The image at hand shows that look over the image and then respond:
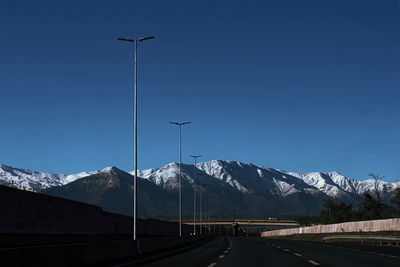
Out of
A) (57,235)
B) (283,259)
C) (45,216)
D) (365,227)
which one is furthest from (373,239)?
(283,259)

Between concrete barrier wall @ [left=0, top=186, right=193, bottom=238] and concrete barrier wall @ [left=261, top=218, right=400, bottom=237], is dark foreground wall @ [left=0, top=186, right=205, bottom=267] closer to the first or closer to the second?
concrete barrier wall @ [left=0, top=186, right=193, bottom=238]

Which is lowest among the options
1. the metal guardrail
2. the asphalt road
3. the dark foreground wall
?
the metal guardrail

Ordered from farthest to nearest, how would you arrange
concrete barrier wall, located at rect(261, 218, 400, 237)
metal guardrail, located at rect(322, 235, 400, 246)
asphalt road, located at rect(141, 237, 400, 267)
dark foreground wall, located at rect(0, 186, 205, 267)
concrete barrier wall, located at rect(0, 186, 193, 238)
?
concrete barrier wall, located at rect(261, 218, 400, 237) < metal guardrail, located at rect(322, 235, 400, 246) < concrete barrier wall, located at rect(0, 186, 193, 238) < asphalt road, located at rect(141, 237, 400, 267) < dark foreground wall, located at rect(0, 186, 205, 267)

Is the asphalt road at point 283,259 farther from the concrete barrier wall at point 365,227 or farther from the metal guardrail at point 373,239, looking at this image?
the concrete barrier wall at point 365,227

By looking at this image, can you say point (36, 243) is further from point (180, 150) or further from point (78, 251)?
point (180, 150)

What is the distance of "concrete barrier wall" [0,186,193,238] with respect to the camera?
28844mm

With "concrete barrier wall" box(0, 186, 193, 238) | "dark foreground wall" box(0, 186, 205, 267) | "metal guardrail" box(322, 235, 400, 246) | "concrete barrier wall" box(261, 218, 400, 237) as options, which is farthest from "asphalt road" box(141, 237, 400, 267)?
"concrete barrier wall" box(261, 218, 400, 237)

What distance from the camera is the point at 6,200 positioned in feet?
93.5

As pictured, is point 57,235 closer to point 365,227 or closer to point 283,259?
point 283,259

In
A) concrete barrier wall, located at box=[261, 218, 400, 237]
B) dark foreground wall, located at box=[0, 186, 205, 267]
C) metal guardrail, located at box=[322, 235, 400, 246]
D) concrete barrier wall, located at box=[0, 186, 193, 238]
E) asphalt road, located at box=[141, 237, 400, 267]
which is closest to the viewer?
dark foreground wall, located at box=[0, 186, 205, 267]

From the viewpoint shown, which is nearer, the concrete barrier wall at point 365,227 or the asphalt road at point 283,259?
the asphalt road at point 283,259

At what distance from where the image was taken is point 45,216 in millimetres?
33688

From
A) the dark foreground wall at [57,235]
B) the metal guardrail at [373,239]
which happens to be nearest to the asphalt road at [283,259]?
the dark foreground wall at [57,235]

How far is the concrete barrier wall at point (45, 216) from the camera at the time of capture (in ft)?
94.6
